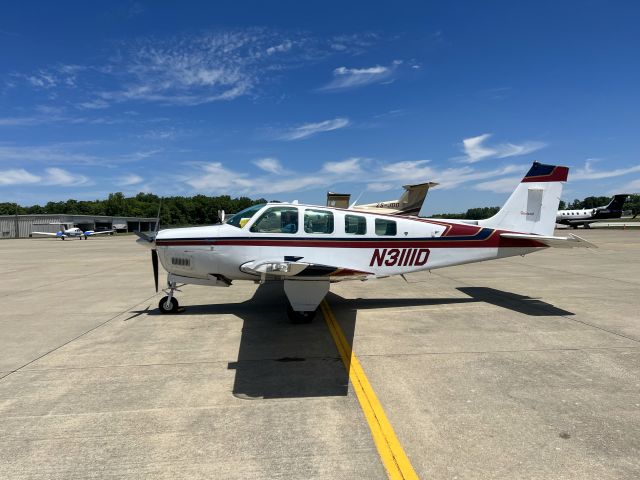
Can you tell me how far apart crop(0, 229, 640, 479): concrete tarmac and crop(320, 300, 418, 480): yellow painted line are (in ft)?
0.26

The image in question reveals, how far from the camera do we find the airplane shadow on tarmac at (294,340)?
428 centimetres

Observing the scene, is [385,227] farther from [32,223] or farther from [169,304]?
[32,223]

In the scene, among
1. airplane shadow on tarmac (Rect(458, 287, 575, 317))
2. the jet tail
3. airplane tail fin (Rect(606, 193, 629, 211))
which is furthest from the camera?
airplane tail fin (Rect(606, 193, 629, 211))

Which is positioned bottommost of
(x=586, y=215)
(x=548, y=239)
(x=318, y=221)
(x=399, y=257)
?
(x=399, y=257)

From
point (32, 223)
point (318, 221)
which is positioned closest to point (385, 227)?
point (318, 221)

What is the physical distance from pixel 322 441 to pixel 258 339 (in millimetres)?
3018

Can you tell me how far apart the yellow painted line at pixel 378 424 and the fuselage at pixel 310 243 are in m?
2.07

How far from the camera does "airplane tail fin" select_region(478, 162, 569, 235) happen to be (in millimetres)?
8688

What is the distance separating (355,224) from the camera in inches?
298

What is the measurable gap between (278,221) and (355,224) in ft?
5.14

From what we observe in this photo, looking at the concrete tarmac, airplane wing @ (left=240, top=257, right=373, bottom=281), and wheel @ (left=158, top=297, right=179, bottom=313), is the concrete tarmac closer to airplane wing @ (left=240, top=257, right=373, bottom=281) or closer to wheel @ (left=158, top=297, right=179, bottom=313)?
wheel @ (left=158, top=297, right=179, bottom=313)

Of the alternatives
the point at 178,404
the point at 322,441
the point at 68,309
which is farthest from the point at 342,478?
the point at 68,309

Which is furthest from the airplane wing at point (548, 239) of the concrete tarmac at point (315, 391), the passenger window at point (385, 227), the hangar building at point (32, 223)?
the hangar building at point (32, 223)

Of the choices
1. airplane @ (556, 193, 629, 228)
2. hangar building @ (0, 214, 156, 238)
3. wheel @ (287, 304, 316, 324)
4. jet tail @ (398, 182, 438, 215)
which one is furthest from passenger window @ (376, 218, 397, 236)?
hangar building @ (0, 214, 156, 238)
